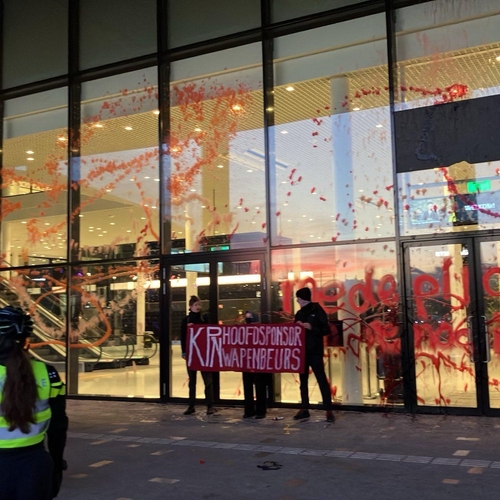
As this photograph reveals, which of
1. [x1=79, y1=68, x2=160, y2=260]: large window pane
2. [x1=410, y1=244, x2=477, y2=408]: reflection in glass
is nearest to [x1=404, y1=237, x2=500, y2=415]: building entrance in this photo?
[x1=410, y1=244, x2=477, y2=408]: reflection in glass

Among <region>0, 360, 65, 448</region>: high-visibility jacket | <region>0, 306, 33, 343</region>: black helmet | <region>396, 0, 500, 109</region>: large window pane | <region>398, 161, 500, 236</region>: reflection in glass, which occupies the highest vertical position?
<region>396, 0, 500, 109</region>: large window pane

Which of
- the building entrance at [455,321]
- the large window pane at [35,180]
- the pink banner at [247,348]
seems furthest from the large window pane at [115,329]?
the building entrance at [455,321]

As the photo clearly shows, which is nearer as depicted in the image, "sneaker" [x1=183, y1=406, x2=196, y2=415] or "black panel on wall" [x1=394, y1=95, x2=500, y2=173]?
"black panel on wall" [x1=394, y1=95, x2=500, y2=173]

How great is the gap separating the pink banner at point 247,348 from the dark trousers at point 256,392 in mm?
146

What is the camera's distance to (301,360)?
8.27 metres

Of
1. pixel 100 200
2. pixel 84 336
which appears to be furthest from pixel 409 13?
pixel 84 336

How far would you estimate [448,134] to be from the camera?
8633 millimetres

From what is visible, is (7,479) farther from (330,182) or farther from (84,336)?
(84,336)

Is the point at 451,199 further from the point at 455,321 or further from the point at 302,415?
the point at 302,415

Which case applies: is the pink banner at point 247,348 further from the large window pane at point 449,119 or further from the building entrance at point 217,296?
the large window pane at point 449,119

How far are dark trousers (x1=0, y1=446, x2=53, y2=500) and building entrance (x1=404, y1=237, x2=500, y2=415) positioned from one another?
658cm

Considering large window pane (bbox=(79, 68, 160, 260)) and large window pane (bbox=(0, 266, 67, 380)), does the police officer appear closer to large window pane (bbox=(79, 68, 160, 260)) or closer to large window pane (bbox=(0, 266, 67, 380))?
large window pane (bbox=(79, 68, 160, 260))

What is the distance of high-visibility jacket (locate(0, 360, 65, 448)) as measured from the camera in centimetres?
258

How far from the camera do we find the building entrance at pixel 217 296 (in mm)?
9484
